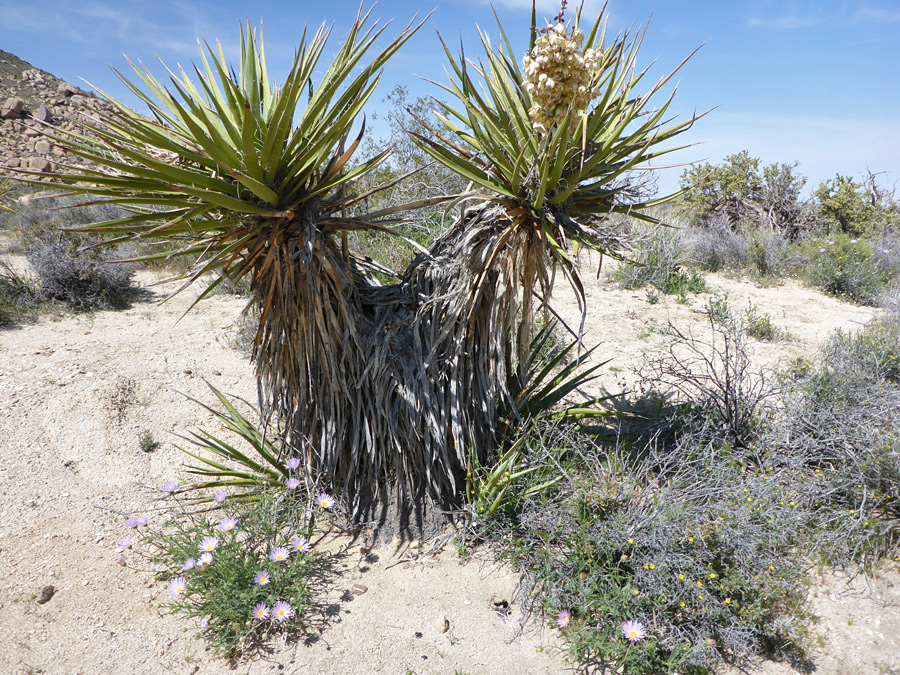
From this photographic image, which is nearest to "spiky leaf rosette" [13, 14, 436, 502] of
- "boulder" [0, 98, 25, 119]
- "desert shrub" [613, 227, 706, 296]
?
"desert shrub" [613, 227, 706, 296]

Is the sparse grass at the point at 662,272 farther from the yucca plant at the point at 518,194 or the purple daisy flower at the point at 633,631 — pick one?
the purple daisy flower at the point at 633,631

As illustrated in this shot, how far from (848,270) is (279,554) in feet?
27.9

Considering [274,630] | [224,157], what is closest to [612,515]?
[274,630]

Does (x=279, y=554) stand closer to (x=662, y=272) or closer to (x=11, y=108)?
(x=662, y=272)

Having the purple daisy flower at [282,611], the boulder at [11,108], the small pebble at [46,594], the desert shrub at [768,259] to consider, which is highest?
the boulder at [11,108]

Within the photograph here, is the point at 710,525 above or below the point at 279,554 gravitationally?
above

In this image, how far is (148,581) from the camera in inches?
112

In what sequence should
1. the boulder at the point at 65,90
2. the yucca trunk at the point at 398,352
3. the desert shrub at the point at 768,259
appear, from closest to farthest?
the yucca trunk at the point at 398,352, the desert shrub at the point at 768,259, the boulder at the point at 65,90

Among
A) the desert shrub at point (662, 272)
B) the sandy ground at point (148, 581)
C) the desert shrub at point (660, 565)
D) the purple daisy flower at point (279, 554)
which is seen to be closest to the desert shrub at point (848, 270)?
the desert shrub at point (662, 272)

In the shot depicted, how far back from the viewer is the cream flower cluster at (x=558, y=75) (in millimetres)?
2115

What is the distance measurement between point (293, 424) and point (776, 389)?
11.0 ft

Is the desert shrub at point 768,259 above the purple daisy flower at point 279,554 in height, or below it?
above

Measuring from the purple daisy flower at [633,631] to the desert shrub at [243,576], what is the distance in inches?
59.5

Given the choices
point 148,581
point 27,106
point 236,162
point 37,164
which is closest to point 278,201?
point 236,162
